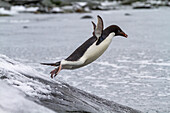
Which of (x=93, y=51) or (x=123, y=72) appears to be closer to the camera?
(x=93, y=51)

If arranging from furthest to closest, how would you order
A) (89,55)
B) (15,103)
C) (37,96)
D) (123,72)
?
1. (123,72)
2. (89,55)
3. (37,96)
4. (15,103)

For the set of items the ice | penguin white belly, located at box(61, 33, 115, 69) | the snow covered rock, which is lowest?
the ice

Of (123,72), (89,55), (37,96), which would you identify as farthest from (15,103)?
(123,72)

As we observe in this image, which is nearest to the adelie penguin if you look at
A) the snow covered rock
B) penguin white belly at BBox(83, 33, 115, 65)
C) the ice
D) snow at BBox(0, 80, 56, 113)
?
penguin white belly at BBox(83, 33, 115, 65)

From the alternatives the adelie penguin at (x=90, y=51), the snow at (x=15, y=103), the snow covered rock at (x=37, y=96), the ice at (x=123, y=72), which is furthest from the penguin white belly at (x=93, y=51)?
the snow at (x=15, y=103)

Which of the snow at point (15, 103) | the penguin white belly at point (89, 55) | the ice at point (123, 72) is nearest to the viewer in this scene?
the snow at point (15, 103)

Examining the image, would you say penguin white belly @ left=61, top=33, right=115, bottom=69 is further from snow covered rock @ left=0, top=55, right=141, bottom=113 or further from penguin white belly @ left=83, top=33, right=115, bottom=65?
snow covered rock @ left=0, top=55, right=141, bottom=113

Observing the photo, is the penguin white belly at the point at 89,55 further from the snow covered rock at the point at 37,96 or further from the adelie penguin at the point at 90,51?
the snow covered rock at the point at 37,96

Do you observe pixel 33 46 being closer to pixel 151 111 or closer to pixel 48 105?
pixel 151 111

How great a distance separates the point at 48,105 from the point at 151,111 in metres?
1.70

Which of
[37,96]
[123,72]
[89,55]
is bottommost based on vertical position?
[123,72]

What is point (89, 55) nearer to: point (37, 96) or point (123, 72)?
point (37, 96)

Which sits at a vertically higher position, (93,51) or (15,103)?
(93,51)

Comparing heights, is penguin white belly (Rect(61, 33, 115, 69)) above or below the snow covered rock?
above
